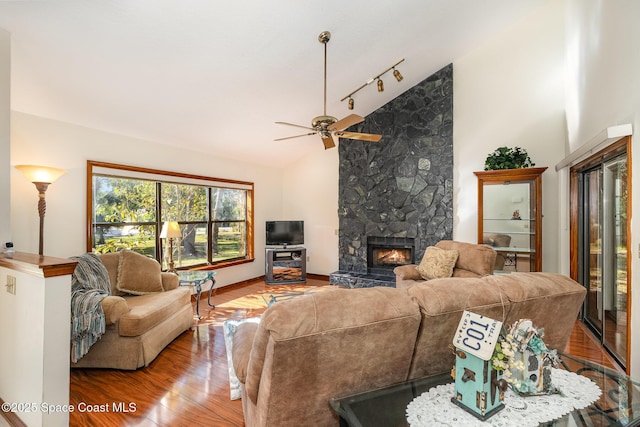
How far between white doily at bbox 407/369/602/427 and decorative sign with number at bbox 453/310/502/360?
0.78 ft

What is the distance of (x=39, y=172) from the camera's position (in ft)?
9.20

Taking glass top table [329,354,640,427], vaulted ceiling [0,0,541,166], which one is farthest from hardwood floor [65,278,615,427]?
vaulted ceiling [0,0,541,166]

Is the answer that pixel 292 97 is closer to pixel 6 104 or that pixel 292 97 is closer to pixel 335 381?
pixel 6 104

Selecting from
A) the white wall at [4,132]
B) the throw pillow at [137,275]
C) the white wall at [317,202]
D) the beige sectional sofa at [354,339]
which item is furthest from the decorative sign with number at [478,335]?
the white wall at [317,202]

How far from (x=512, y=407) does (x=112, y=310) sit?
9.38ft

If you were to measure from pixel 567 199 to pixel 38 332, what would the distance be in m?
5.38

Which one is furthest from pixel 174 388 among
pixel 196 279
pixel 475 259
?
pixel 475 259

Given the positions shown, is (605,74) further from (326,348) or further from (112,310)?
(112,310)

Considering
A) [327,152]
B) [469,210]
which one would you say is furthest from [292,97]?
[469,210]

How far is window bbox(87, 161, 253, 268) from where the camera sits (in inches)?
154

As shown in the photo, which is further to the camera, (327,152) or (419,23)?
(327,152)

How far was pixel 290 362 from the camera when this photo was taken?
3.84ft

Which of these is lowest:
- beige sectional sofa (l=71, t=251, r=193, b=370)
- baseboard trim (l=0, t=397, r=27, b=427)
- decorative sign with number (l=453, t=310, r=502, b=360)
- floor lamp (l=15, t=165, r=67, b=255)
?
baseboard trim (l=0, t=397, r=27, b=427)

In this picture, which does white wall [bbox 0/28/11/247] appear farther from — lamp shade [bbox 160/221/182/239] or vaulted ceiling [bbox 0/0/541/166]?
lamp shade [bbox 160/221/182/239]
